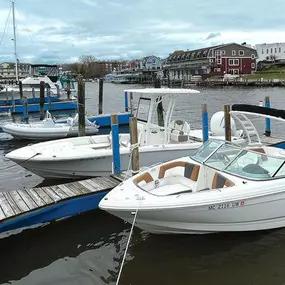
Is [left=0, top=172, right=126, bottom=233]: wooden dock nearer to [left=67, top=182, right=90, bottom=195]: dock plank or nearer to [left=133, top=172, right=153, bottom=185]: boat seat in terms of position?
[left=67, top=182, right=90, bottom=195]: dock plank

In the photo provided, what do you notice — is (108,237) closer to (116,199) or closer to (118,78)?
(116,199)

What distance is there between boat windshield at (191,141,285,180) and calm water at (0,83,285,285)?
1361mm

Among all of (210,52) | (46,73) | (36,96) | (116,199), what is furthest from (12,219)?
(210,52)

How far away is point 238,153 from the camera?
791 centimetres

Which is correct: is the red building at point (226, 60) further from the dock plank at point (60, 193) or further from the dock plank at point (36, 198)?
the dock plank at point (36, 198)

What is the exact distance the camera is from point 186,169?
848 cm

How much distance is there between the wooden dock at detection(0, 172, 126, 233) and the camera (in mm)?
7594

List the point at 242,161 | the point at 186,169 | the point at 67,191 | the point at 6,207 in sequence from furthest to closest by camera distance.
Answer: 1. the point at 67,191
2. the point at 186,169
3. the point at 6,207
4. the point at 242,161

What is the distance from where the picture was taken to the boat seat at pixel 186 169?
8273 mm

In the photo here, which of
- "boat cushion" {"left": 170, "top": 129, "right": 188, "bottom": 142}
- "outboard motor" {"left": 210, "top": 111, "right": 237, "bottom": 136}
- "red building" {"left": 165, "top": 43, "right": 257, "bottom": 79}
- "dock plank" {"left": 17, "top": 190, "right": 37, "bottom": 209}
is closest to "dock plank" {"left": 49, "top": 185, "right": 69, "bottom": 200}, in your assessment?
"dock plank" {"left": 17, "top": 190, "right": 37, "bottom": 209}

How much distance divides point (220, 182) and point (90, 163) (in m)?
4.90

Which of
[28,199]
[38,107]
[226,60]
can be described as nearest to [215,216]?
[28,199]

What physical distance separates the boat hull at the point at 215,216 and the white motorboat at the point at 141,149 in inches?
163

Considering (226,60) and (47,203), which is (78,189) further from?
(226,60)
